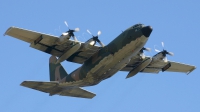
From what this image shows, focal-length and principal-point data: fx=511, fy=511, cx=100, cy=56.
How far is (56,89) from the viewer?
5253 cm

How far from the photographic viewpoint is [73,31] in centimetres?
4859

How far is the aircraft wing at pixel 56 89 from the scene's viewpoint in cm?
5134

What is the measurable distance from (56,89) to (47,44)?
216 inches

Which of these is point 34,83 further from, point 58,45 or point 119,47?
point 119,47

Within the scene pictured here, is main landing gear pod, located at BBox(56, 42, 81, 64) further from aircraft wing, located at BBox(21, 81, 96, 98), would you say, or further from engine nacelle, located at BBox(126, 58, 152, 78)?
engine nacelle, located at BBox(126, 58, 152, 78)

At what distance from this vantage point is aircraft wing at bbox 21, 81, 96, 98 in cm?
5134

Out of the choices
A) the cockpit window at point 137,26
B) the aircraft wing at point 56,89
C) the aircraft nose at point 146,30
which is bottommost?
the aircraft wing at point 56,89

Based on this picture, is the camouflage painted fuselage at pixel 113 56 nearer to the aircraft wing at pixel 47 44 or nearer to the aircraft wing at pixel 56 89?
the aircraft wing at pixel 47 44

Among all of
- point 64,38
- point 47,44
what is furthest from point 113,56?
point 47,44

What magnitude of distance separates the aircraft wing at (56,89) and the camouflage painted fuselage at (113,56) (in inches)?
74.5

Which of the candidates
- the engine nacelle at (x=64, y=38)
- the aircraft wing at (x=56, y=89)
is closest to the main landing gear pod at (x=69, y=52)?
the engine nacelle at (x=64, y=38)

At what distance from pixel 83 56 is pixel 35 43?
576 cm

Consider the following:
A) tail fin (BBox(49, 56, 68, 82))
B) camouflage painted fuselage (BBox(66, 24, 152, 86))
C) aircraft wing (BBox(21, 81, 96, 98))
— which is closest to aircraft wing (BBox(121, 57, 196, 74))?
aircraft wing (BBox(21, 81, 96, 98))

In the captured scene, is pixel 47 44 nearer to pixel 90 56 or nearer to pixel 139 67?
pixel 90 56
